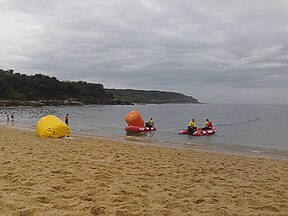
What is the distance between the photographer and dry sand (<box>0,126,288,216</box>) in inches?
167

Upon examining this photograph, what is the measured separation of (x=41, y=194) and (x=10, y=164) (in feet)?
8.95

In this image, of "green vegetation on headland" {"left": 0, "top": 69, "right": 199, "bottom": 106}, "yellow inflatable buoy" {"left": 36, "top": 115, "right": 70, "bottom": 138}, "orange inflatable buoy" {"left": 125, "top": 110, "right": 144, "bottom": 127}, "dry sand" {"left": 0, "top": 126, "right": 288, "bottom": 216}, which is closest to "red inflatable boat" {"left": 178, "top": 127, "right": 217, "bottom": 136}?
"orange inflatable buoy" {"left": 125, "top": 110, "right": 144, "bottom": 127}

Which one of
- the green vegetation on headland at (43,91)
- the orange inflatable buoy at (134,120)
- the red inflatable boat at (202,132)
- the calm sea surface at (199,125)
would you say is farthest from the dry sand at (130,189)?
the green vegetation on headland at (43,91)

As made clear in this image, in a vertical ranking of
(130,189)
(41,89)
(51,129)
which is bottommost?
(130,189)

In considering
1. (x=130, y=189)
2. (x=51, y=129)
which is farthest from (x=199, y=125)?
(x=130, y=189)

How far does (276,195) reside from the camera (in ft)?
18.4

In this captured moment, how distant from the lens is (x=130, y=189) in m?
5.28

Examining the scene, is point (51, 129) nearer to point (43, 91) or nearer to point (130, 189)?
point (130, 189)

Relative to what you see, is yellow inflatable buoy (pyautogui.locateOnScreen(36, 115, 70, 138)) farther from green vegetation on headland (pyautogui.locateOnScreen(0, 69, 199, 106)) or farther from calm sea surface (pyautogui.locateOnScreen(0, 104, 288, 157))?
green vegetation on headland (pyautogui.locateOnScreen(0, 69, 199, 106))

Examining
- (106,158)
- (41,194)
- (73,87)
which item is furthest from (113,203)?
(73,87)

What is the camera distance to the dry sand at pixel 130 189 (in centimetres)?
425

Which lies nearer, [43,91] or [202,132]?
[202,132]

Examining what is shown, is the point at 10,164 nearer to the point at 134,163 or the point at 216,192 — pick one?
the point at 134,163

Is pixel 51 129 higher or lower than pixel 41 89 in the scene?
lower
